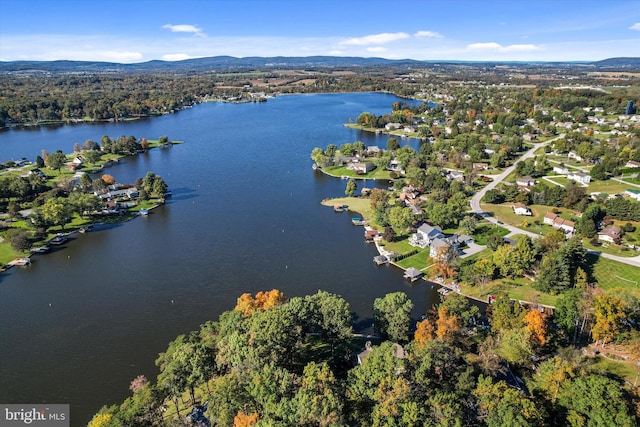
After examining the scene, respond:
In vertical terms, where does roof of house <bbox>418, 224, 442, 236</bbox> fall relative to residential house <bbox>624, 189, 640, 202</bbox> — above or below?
below

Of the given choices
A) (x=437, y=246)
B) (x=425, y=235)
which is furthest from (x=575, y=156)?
(x=437, y=246)

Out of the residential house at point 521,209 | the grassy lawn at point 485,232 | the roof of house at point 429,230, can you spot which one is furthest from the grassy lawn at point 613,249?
→ the roof of house at point 429,230

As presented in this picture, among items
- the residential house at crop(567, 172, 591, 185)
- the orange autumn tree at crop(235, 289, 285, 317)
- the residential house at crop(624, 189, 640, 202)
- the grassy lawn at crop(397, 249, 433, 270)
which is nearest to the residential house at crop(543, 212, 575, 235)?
the residential house at crop(624, 189, 640, 202)

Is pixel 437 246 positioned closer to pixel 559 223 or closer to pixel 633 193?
pixel 559 223

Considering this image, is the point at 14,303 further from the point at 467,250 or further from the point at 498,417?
the point at 467,250

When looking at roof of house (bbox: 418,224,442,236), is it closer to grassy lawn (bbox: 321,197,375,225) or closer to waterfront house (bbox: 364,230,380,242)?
waterfront house (bbox: 364,230,380,242)

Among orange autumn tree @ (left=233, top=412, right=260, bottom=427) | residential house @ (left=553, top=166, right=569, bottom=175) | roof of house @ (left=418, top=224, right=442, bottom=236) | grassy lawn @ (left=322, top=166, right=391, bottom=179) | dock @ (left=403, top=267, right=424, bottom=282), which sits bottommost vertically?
dock @ (left=403, top=267, right=424, bottom=282)

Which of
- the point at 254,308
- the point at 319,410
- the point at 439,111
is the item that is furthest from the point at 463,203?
the point at 439,111

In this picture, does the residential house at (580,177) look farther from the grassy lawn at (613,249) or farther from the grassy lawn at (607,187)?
the grassy lawn at (613,249)
